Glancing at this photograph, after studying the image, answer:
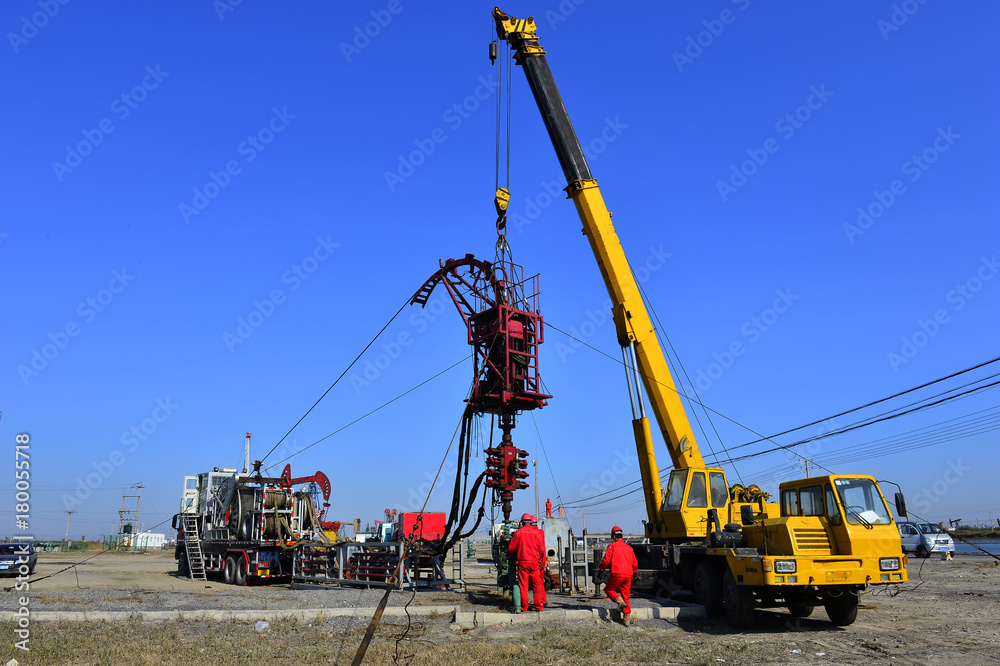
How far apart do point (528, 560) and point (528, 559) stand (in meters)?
0.02

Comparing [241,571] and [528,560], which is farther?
[241,571]

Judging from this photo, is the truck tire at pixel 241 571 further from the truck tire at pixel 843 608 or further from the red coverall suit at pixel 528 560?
the truck tire at pixel 843 608

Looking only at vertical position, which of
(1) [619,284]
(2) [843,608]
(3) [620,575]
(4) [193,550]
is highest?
(1) [619,284]

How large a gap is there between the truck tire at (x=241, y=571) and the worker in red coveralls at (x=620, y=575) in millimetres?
14001

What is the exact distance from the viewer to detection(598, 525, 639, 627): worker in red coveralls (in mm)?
12914

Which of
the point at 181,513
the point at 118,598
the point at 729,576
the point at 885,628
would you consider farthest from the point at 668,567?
the point at 181,513

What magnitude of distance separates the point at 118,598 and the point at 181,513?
39.6 ft

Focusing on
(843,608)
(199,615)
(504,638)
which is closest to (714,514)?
(843,608)

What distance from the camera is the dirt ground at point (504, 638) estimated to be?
32.1 feet

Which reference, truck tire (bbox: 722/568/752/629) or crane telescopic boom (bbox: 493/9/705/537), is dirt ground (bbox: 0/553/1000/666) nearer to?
truck tire (bbox: 722/568/752/629)

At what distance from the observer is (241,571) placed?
73.8 ft

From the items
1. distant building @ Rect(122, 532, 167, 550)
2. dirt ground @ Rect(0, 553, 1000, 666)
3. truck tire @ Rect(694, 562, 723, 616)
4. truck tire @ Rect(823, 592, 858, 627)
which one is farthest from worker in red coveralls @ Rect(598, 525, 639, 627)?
distant building @ Rect(122, 532, 167, 550)

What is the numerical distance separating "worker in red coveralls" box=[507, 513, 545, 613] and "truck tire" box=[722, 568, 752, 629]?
361 cm

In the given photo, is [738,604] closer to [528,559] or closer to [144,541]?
[528,559]
